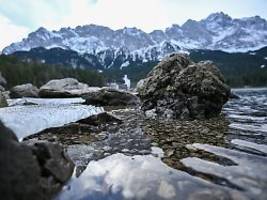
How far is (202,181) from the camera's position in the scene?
25.9ft

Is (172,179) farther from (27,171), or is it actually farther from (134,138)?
(134,138)

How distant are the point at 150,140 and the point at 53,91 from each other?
45541 mm

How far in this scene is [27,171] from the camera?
6352 mm

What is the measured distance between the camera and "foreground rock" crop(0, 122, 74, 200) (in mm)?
5863

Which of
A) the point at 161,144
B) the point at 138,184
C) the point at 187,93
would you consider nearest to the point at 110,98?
the point at 187,93

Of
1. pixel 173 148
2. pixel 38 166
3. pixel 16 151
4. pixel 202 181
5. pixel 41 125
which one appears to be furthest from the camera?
pixel 41 125

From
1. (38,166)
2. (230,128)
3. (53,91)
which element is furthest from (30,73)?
(38,166)

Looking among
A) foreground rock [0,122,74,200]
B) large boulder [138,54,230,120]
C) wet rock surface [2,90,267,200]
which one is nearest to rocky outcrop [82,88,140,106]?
large boulder [138,54,230,120]

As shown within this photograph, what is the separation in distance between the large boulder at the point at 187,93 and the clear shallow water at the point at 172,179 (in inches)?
418

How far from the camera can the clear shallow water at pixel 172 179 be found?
720 centimetres

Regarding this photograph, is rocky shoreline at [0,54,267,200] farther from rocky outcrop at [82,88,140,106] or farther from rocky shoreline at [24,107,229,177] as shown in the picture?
rocky outcrop at [82,88,140,106]

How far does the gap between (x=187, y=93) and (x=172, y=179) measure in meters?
14.6

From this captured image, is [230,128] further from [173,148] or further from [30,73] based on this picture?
[30,73]

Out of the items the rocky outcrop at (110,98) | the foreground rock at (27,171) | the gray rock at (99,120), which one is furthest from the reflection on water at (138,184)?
the rocky outcrop at (110,98)
